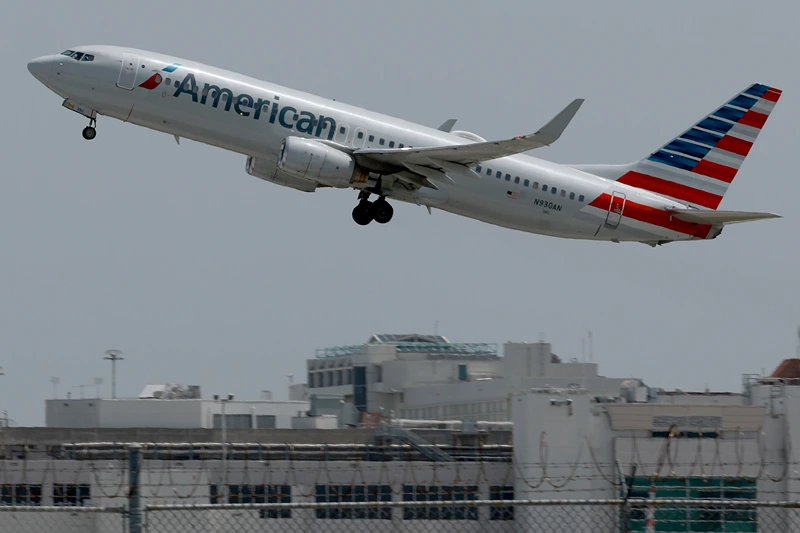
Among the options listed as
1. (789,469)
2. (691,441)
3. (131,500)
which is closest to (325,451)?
(691,441)

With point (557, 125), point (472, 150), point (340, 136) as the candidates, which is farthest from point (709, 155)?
point (340, 136)

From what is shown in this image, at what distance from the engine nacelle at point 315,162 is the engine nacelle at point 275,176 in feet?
8.72

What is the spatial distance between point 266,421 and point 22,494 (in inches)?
1072

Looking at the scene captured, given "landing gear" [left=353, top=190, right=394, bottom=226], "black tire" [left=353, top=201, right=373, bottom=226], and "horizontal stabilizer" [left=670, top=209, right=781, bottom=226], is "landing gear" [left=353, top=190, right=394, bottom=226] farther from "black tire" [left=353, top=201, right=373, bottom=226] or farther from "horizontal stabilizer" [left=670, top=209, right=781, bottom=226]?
"horizontal stabilizer" [left=670, top=209, right=781, bottom=226]

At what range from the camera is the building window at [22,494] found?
3819 cm

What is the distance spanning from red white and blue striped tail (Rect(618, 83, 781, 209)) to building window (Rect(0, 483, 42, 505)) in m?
24.3

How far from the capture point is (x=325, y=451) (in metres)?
42.8

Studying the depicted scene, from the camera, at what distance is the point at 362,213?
44281 mm

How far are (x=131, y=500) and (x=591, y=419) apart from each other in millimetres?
30670

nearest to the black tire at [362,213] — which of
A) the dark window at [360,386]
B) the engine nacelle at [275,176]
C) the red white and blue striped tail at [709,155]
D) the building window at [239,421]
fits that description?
the engine nacelle at [275,176]

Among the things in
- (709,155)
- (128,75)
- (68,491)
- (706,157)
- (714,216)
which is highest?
(128,75)

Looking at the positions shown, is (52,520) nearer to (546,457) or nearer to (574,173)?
(546,457)

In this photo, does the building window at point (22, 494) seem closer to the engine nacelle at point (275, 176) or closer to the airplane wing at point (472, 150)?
Answer: the engine nacelle at point (275, 176)

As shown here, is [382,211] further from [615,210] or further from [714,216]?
[714,216]
